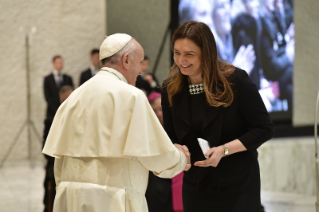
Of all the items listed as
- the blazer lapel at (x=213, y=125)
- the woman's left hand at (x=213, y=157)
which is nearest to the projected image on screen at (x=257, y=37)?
the blazer lapel at (x=213, y=125)

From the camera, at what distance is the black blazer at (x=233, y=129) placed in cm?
325

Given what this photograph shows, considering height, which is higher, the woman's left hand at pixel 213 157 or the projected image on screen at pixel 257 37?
the projected image on screen at pixel 257 37

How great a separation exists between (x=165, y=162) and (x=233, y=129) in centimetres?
51

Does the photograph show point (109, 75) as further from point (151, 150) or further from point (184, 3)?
point (184, 3)

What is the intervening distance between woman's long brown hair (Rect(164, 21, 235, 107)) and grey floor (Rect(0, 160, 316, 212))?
4.72 meters

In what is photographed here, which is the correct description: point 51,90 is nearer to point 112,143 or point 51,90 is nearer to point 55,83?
point 55,83

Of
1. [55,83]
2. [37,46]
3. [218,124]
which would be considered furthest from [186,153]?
[37,46]

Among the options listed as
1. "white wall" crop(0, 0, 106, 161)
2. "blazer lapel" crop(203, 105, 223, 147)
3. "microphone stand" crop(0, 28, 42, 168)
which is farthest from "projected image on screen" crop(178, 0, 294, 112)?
"blazer lapel" crop(203, 105, 223, 147)

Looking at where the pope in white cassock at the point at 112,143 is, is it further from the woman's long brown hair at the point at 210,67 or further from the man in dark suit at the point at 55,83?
the man in dark suit at the point at 55,83

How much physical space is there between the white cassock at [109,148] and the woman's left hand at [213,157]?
0.11 meters

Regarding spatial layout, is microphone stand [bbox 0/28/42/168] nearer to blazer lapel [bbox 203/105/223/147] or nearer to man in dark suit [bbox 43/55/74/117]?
man in dark suit [bbox 43/55/74/117]

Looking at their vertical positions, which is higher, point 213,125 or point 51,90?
point 51,90

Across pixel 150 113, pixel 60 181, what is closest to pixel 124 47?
pixel 150 113

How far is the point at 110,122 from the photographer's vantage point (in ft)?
9.93
